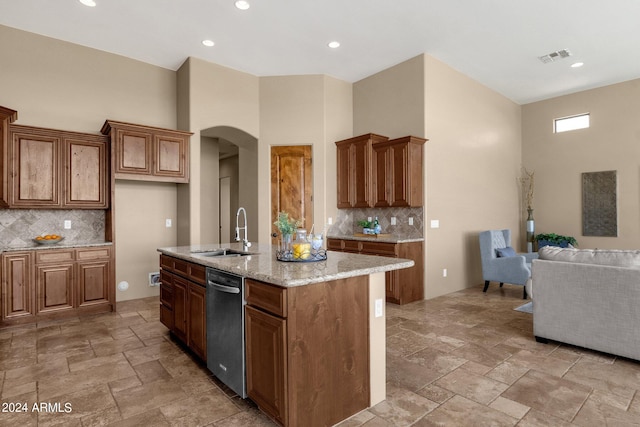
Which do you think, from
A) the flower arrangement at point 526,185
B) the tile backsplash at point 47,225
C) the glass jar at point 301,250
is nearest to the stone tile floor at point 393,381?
the glass jar at point 301,250

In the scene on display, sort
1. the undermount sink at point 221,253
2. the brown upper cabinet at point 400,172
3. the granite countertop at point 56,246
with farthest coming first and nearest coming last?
the brown upper cabinet at point 400,172, the granite countertop at point 56,246, the undermount sink at point 221,253

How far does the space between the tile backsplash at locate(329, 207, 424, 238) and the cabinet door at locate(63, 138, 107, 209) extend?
3455 millimetres

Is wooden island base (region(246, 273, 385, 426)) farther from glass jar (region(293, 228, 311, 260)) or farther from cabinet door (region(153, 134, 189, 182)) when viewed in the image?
cabinet door (region(153, 134, 189, 182))

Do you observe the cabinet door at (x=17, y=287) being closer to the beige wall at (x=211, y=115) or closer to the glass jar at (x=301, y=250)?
the beige wall at (x=211, y=115)

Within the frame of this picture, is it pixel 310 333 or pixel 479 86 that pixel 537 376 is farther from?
pixel 479 86

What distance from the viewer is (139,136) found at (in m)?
4.81

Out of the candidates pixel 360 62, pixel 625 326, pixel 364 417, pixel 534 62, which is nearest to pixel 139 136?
pixel 360 62

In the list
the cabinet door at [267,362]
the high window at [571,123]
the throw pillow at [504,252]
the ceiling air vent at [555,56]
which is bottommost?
the cabinet door at [267,362]

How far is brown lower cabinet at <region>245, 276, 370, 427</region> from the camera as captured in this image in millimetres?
1884

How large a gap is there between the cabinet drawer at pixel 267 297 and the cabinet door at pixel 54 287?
3.39m

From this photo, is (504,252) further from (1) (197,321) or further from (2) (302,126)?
(1) (197,321)

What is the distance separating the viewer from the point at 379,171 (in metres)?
5.48

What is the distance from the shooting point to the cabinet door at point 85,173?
14.7 ft

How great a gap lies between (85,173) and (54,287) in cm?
147
